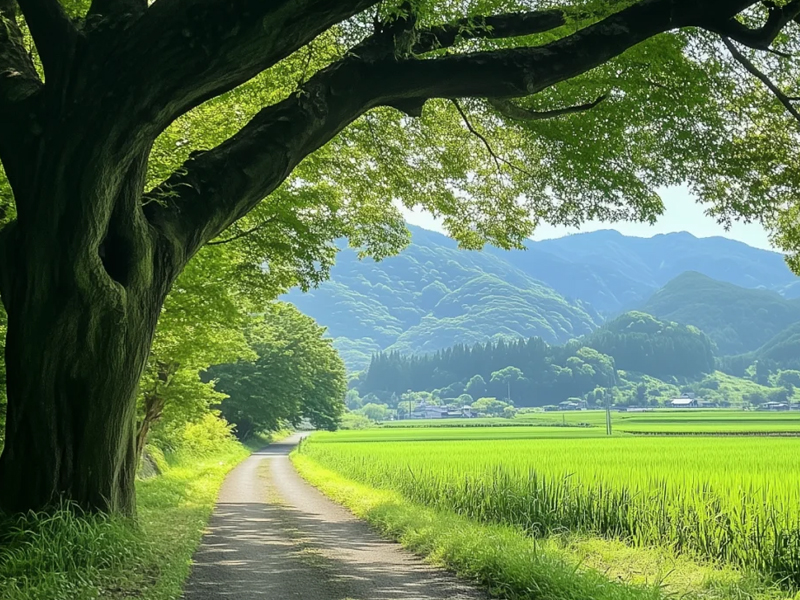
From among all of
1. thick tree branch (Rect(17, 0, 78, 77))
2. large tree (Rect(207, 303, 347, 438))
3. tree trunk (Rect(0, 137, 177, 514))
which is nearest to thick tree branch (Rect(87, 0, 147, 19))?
thick tree branch (Rect(17, 0, 78, 77))

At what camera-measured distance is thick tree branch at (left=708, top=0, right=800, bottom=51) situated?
24.4 ft

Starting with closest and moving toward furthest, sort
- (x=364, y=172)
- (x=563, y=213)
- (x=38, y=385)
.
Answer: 1. (x=38, y=385)
2. (x=563, y=213)
3. (x=364, y=172)

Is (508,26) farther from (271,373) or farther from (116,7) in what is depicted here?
(271,373)

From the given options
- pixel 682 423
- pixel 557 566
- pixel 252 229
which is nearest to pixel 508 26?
pixel 557 566

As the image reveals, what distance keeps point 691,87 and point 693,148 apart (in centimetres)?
179

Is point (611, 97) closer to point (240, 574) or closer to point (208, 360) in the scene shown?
point (240, 574)

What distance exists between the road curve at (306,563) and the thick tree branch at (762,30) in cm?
613

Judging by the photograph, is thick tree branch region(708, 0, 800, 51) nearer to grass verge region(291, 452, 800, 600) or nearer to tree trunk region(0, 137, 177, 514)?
grass verge region(291, 452, 800, 600)

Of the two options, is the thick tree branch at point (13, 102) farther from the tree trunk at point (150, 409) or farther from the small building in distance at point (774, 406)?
the small building in distance at point (774, 406)

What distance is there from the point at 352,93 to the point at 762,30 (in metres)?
4.30

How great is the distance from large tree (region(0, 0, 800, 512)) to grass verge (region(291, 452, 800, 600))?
12.9ft

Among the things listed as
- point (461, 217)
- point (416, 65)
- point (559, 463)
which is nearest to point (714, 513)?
point (416, 65)

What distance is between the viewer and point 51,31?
6.04m

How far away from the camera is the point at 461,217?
1505cm
